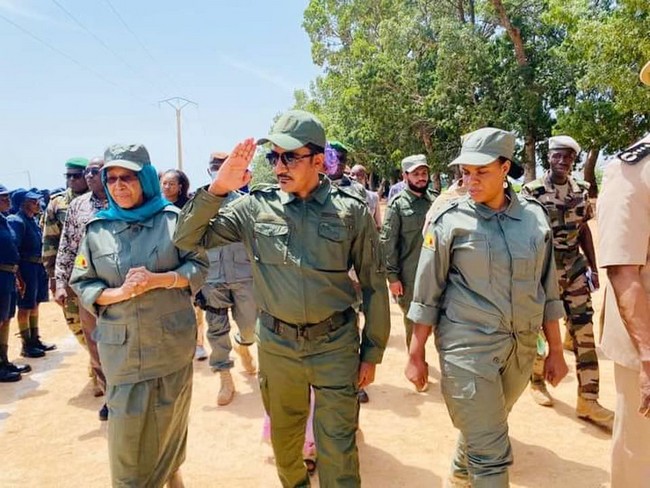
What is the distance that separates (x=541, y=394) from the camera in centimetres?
439

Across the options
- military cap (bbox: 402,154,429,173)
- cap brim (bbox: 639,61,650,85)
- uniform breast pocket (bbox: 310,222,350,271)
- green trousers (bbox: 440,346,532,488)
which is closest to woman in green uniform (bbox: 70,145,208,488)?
uniform breast pocket (bbox: 310,222,350,271)

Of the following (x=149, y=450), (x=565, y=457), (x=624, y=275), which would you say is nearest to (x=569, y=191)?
(x=565, y=457)

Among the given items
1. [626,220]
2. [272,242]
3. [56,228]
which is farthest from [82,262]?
[56,228]

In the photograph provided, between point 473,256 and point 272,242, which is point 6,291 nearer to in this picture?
point 272,242

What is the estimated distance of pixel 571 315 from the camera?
4.05 m

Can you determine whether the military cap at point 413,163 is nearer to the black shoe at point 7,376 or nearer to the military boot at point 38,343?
the black shoe at point 7,376

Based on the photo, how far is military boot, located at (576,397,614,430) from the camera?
388cm

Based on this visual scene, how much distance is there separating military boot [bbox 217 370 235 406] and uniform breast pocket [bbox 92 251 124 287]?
2.38m

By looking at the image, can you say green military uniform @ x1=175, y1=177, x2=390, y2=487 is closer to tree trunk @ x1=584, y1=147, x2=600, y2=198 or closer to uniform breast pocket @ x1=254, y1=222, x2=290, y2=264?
uniform breast pocket @ x1=254, y1=222, x2=290, y2=264

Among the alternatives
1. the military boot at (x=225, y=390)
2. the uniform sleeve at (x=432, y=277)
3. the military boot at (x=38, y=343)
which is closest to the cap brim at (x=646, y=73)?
the uniform sleeve at (x=432, y=277)

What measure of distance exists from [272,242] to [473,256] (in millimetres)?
971

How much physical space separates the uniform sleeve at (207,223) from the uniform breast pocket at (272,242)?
0.46 feet

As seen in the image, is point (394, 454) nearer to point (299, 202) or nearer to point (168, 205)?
point (299, 202)

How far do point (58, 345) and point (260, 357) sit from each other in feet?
18.3
